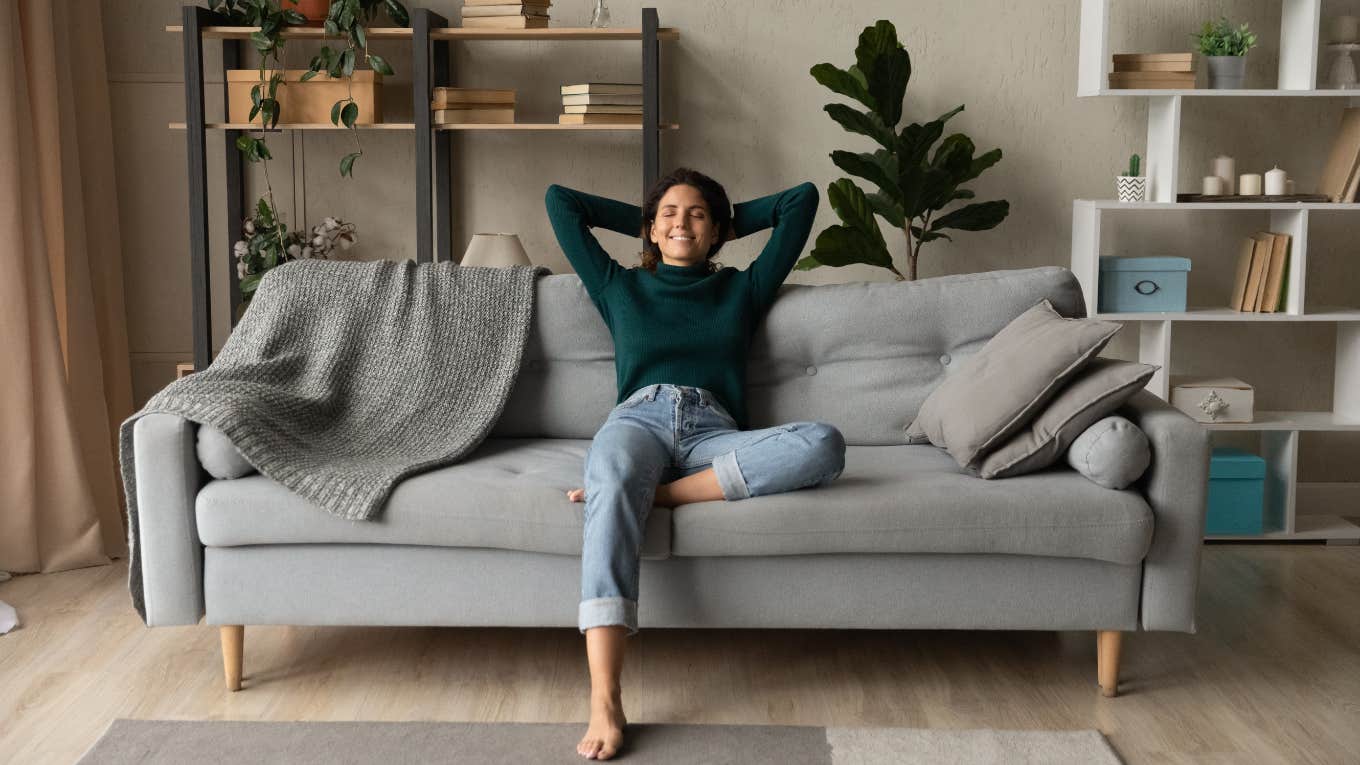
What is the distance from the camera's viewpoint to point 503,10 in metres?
3.89

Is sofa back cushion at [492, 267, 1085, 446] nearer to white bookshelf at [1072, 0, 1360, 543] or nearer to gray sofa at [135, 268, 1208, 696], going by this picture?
gray sofa at [135, 268, 1208, 696]

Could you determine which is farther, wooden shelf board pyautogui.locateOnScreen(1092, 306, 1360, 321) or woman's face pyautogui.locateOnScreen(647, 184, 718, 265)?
wooden shelf board pyautogui.locateOnScreen(1092, 306, 1360, 321)

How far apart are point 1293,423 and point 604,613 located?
2446mm

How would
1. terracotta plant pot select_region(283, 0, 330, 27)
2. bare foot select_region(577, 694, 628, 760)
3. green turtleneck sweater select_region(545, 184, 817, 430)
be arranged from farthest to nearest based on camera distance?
terracotta plant pot select_region(283, 0, 330, 27) → green turtleneck sweater select_region(545, 184, 817, 430) → bare foot select_region(577, 694, 628, 760)

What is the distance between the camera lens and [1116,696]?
8.44 ft

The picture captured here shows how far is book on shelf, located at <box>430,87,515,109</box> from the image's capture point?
3904 millimetres

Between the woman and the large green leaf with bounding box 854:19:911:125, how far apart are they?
2.97 ft

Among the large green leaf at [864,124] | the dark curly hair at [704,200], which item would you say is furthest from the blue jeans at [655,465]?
the large green leaf at [864,124]

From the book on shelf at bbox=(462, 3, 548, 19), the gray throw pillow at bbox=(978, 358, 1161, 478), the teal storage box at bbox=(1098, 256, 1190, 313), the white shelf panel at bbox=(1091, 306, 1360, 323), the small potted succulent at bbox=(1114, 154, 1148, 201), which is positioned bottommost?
the gray throw pillow at bbox=(978, 358, 1161, 478)

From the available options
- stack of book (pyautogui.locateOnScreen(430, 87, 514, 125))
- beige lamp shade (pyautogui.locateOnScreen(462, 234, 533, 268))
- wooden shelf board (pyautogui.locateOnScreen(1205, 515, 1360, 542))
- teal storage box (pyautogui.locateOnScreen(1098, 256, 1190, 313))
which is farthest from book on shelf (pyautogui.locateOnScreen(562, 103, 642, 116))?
wooden shelf board (pyautogui.locateOnScreen(1205, 515, 1360, 542))

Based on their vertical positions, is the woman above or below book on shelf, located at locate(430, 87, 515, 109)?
below

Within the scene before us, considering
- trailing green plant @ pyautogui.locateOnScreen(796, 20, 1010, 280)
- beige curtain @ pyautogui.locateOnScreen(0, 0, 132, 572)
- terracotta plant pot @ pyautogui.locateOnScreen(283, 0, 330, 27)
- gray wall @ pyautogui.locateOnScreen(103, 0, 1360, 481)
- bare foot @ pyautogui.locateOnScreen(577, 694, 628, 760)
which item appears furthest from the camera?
gray wall @ pyautogui.locateOnScreen(103, 0, 1360, 481)

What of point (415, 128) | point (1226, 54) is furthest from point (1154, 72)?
point (415, 128)

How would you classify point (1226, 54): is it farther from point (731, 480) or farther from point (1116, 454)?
point (731, 480)
